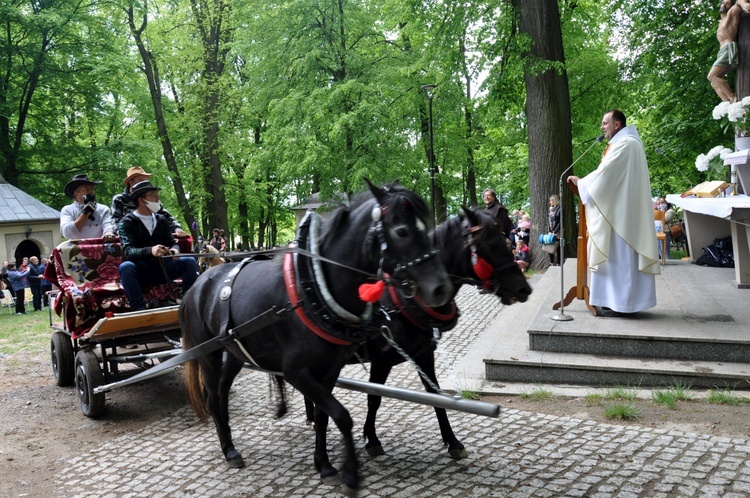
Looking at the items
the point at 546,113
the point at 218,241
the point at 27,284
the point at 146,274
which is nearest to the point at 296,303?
the point at 146,274

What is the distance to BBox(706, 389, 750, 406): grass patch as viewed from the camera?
17.2 ft

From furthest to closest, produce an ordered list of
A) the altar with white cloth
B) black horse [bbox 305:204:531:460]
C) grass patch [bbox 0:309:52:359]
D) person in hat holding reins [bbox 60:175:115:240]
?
grass patch [bbox 0:309:52:359] < the altar with white cloth < person in hat holding reins [bbox 60:175:115:240] < black horse [bbox 305:204:531:460]

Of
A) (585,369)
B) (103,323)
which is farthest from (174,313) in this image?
(585,369)

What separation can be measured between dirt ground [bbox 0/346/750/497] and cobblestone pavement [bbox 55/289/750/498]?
0.20 meters

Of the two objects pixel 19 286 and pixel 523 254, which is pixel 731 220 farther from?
pixel 19 286

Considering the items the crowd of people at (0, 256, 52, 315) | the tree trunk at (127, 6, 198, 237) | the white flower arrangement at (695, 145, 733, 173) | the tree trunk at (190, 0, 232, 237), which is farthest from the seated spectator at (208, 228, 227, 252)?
the white flower arrangement at (695, 145, 733, 173)

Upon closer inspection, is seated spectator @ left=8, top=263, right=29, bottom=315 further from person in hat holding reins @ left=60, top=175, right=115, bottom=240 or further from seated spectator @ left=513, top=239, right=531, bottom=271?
seated spectator @ left=513, top=239, right=531, bottom=271

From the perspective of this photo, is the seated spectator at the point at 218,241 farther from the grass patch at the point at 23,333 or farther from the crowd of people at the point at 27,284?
the grass patch at the point at 23,333

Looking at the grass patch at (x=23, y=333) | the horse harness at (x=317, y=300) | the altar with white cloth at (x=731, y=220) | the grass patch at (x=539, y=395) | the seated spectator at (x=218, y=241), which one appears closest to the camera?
the horse harness at (x=317, y=300)

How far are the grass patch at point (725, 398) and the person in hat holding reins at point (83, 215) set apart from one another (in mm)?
6349

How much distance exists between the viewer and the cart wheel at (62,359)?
709 cm

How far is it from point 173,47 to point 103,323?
25.4m

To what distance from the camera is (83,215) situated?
725 centimetres

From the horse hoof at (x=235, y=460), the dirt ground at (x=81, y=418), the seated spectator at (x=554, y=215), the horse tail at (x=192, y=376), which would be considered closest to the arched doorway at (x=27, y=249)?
the dirt ground at (x=81, y=418)
